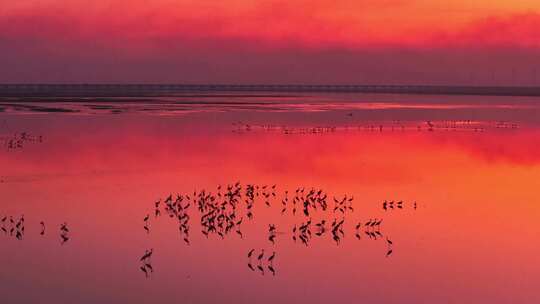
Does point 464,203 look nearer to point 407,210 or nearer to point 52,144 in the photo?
point 407,210

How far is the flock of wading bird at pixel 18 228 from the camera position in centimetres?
1742

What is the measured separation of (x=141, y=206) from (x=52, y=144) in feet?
61.6

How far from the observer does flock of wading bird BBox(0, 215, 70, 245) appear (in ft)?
57.2

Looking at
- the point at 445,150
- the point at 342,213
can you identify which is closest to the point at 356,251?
the point at 342,213

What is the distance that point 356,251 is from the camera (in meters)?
16.6

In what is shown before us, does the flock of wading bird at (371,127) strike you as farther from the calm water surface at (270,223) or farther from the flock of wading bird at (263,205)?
the flock of wading bird at (263,205)

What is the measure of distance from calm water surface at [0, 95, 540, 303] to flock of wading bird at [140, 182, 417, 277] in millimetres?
71

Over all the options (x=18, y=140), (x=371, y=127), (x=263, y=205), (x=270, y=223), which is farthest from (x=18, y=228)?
(x=371, y=127)

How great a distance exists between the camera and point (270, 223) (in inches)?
759

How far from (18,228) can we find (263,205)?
245 inches

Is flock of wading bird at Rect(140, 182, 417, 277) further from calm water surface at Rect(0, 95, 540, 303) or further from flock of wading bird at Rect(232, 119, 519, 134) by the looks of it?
flock of wading bird at Rect(232, 119, 519, 134)

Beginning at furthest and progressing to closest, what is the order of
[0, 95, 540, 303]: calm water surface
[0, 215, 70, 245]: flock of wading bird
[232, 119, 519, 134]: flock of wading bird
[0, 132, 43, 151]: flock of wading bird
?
[232, 119, 519, 134]: flock of wading bird → [0, 132, 43, 151]: flock of wading bird → [0, 215, 70, 245]: flock of wading bird → [0, 95, 540, 303]: calm water surface

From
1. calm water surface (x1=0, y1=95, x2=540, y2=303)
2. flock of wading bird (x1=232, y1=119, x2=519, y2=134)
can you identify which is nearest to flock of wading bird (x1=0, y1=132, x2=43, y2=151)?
calm water surface (x1=0, y1=95, x2=540, y2=303)

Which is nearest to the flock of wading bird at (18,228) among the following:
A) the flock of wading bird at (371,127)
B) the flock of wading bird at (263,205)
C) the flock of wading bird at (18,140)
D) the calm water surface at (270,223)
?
the calm water surface at (270,223)
